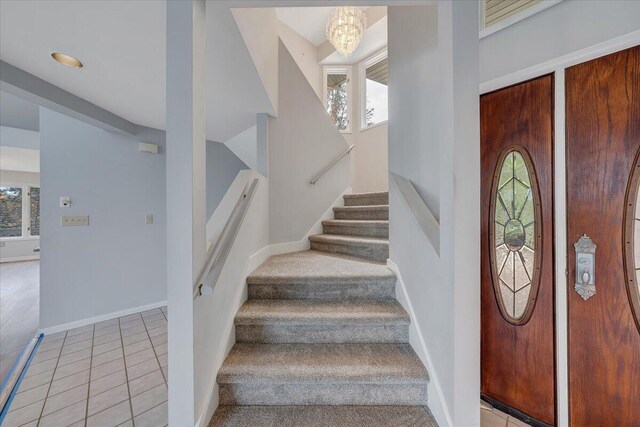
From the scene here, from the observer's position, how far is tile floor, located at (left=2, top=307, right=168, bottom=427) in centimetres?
158

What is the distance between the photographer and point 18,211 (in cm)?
715

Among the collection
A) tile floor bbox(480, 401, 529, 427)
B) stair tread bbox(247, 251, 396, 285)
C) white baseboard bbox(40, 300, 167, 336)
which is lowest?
tile floor bbox(480, 401, 529, 427)

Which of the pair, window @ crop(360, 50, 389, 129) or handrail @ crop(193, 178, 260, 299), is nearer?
handrail @ crop(193, 178, 260, 299)

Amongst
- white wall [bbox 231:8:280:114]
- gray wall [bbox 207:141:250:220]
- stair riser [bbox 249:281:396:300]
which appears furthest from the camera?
gray wall [bbox 207:141:250:220]

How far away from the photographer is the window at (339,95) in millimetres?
5016

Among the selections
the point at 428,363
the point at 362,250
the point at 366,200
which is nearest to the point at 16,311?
the point at 362,250

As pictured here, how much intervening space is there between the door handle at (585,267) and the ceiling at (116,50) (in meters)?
2.36

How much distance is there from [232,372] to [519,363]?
5.85 ft

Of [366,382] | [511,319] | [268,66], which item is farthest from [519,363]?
[268,66]

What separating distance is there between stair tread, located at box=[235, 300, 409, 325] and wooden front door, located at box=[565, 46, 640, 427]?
0.98 metres

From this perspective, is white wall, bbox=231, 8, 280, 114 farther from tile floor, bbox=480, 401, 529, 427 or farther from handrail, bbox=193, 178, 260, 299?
tile floor, bbox=480, 401, 529, 427

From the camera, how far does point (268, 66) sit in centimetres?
263

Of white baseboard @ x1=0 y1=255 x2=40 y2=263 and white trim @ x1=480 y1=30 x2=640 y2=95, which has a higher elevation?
white trim @ x1=480 y1=30 x2=640 y2=95

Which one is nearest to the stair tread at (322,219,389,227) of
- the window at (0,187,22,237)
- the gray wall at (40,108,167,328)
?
the gray wall at (40,108,167,328)
